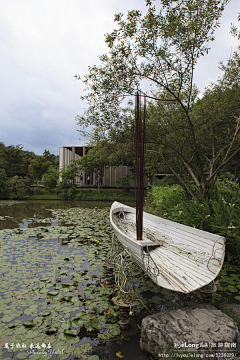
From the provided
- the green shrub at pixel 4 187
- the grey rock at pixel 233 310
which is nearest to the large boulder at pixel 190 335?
the grey rock at pixel 233 310

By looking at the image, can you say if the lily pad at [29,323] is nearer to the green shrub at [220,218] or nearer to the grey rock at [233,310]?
the grey rock at [233,310]

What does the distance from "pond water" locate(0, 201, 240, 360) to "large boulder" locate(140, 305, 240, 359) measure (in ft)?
0.66

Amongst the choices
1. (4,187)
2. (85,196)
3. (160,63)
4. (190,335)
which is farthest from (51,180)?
(190,335)

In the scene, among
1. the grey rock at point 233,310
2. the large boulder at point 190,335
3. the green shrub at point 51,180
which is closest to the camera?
the large boulder at point 190,335

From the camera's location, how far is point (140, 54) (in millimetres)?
4121

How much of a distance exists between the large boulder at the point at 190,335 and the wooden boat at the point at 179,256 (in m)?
0.25

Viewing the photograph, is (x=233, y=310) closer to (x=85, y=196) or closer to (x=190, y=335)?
(x=190, y=335)

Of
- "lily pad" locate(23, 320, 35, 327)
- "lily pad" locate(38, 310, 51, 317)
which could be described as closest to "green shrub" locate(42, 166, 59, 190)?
"lily pad" locate(38, 310, 51, 317)

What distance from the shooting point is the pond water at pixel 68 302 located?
184 cm

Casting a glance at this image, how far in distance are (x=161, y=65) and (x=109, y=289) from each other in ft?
12.7

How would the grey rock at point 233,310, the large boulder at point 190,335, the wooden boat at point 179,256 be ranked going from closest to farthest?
the large boulder at point 190,335
the wooden boat at point 179,256
the grey rock at point 233,310

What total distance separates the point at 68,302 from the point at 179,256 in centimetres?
137

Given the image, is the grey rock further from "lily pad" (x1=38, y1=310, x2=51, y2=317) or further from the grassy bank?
the grassy bank

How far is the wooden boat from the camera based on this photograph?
2.00 metres
